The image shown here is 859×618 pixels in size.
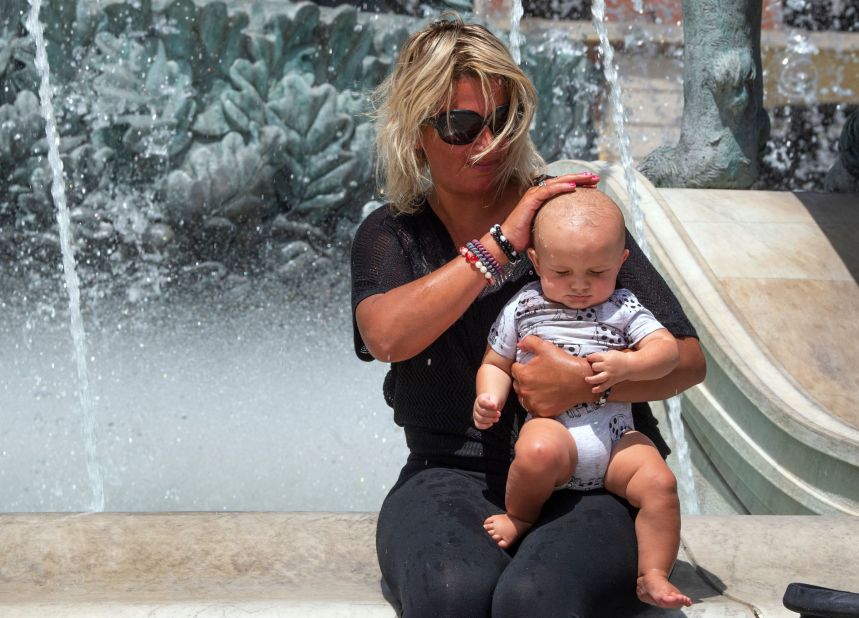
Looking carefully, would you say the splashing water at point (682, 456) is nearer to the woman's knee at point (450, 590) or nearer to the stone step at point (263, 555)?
the stone step at point (263, 555)

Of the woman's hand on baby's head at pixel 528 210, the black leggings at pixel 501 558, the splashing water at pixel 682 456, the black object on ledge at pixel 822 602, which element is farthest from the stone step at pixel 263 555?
the splashing water at pixel 682 456

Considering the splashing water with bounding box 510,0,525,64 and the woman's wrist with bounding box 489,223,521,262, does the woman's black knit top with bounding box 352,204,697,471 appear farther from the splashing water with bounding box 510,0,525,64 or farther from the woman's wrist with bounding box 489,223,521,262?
the splashing water with bounding box 510,0,525,64

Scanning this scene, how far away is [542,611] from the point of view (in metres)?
1.69

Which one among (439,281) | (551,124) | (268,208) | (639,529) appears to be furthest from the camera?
(551,124)

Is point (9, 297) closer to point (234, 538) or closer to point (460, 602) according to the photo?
point (234, 538)

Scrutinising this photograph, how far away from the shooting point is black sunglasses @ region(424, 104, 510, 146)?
2094 mm

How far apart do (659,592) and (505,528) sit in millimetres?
274

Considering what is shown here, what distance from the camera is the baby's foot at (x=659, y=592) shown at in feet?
5.78

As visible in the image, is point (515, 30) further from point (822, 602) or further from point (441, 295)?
point (822, 602)

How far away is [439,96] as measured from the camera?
6.87 feet

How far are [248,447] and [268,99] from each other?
4512 mm

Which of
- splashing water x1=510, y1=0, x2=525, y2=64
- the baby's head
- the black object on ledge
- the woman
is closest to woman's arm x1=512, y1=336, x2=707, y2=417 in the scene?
the woman

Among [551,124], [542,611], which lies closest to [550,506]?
[542,611]

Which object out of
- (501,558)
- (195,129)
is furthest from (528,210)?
(195,129)
